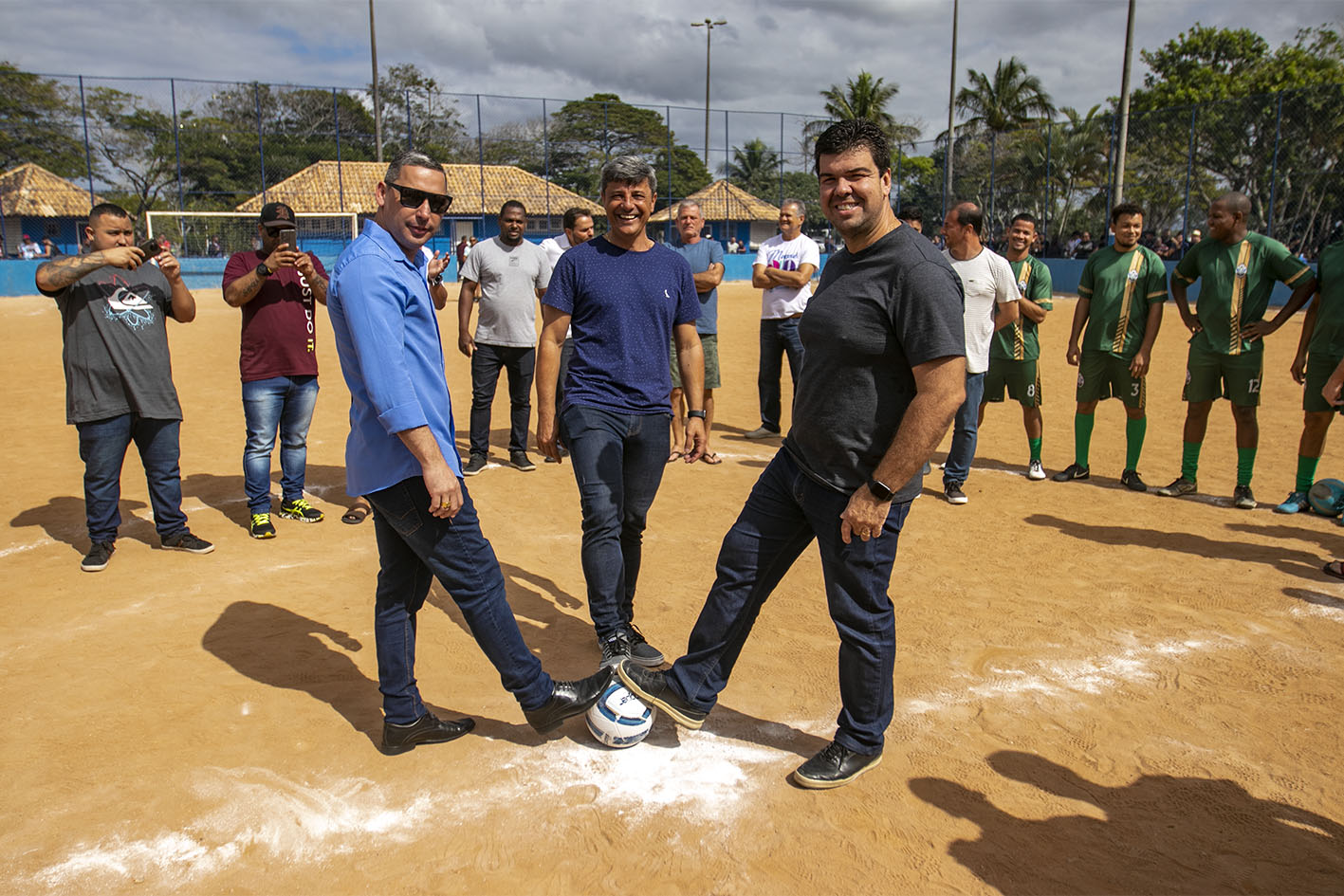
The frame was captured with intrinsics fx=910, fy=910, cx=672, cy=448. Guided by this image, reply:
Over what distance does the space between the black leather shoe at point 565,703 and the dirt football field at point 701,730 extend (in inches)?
5.2

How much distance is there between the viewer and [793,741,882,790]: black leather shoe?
10.1 feet

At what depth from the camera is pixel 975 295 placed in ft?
21.0

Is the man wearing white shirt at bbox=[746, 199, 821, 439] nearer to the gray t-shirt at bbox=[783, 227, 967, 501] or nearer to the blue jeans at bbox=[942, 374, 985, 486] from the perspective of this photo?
the blue jeans at bbox=[942, 374, 985, 486]

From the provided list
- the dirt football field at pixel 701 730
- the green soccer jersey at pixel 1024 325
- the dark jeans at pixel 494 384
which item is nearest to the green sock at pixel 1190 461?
the dirt football field at pixel 701 730

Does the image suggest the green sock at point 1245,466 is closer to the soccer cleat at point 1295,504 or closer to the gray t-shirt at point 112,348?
the soccer cleat at point 1295,504

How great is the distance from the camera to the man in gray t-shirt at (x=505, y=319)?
7.40m

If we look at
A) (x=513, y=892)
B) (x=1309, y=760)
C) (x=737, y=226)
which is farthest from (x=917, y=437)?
(x=737, y=226)

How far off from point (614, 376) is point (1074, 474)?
4951mm

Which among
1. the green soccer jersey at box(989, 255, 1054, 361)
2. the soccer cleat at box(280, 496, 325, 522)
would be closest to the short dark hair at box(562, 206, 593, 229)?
the soccer cleat at box(280, 496, 325, 522)

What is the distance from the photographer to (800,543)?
320 centimetres

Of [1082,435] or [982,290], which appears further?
[1082,435]

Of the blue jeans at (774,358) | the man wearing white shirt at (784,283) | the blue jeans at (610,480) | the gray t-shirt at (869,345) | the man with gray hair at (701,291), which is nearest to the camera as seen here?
the gray t-shirt at (869,345)

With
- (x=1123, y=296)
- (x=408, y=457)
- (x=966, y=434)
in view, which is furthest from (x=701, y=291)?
(x=408, y=457)

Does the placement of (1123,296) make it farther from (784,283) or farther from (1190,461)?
(784,283)
